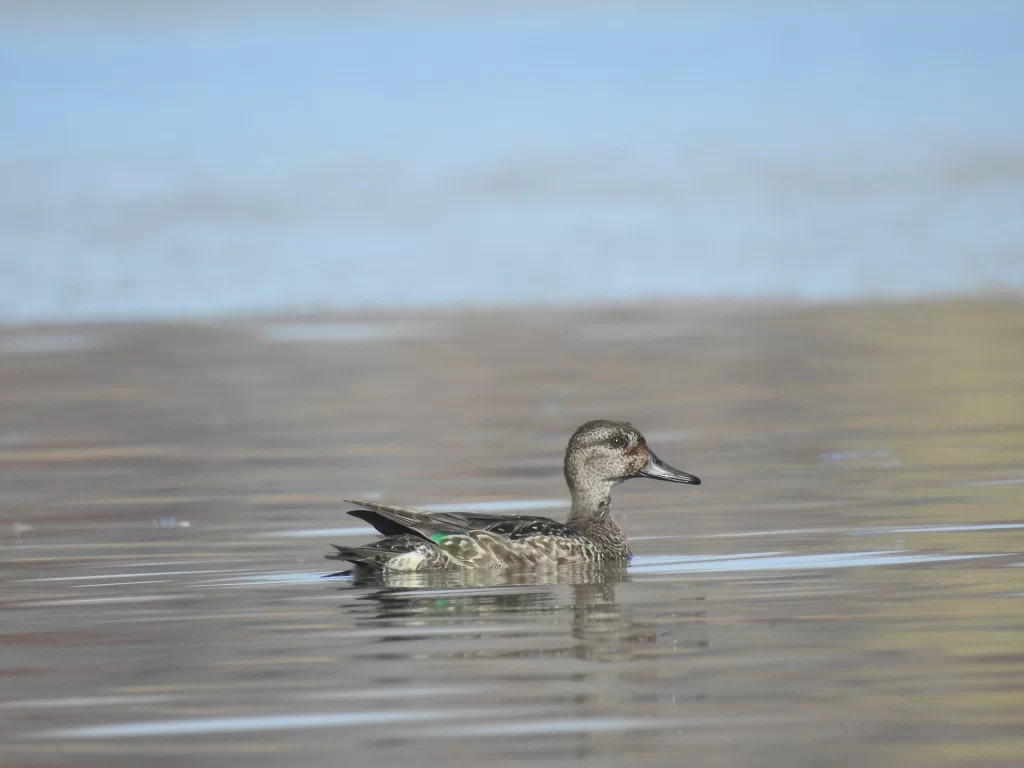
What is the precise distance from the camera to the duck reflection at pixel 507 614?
7707mm

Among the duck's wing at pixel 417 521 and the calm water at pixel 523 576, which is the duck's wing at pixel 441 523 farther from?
the calm water at pixel 523 576

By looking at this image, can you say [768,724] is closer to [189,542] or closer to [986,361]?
[189,542]

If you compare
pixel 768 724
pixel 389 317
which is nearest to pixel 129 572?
pixel 768 724

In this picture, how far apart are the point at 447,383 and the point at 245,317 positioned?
8.60 m

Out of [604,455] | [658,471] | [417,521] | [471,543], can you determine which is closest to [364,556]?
[417,521]

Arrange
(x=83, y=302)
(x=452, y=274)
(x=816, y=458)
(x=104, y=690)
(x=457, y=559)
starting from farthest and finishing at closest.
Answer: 1. (x=452, y=274)
2. (x=83, y=302)
3. (x=816, y=458)
4. (x=457, y=559)
5. (x=104, y=690)

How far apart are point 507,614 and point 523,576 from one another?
1.19 meters

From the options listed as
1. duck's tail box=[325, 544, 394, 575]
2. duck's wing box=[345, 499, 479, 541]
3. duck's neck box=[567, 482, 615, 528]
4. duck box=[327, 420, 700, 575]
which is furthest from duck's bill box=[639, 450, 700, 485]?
duck's tail box=[325, 544, 394, 575]

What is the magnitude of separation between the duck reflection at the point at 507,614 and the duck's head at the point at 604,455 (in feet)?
3.60

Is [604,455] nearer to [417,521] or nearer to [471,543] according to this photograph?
[471,543]

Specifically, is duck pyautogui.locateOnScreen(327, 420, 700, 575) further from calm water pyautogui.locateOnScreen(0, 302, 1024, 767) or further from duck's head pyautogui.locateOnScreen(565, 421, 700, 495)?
duck's head pyautogui.locateOnScreen(565, 421, 700, 495)

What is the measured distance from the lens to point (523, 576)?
31.9 ft

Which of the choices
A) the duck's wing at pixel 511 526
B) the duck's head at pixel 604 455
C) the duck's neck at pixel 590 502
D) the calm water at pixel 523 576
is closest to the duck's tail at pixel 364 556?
the calm water at pixel 523 576

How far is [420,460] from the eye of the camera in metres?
14.7
